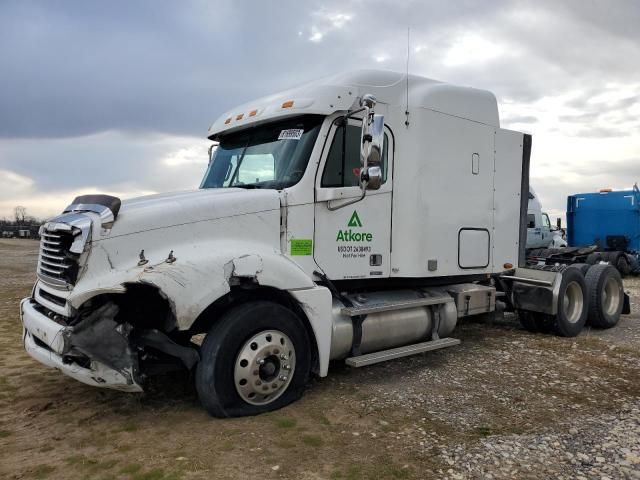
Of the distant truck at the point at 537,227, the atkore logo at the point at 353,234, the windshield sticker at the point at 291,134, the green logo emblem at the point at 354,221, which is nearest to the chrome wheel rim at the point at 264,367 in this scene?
the atkore logo at the point at 353,234

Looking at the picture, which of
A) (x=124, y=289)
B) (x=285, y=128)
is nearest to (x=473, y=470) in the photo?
(x=124, y=289)

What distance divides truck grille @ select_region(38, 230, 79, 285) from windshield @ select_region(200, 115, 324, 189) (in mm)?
1864

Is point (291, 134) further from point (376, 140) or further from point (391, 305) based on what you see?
point (391, 305)

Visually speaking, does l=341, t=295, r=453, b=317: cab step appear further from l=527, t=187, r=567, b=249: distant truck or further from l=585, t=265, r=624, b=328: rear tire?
l=527, t=187, r=567, b=249: distant truck

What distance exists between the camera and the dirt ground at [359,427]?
11.9ft

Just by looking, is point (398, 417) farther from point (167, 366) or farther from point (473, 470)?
point (167, 366)

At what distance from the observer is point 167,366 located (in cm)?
441

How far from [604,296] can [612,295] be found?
1.60 ft

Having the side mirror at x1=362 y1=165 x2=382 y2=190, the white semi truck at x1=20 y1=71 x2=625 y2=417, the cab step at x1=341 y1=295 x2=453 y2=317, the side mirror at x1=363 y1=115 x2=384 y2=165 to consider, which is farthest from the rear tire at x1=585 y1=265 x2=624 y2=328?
the side mirror at x1=363 y1=115 x2=384 y2=165

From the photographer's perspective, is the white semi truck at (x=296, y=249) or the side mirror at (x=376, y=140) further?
the side mirror at (x=376, y=140)

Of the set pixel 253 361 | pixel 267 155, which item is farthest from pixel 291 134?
pixel 253 361

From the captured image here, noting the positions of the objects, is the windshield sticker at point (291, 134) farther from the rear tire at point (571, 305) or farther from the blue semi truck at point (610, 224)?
the blue semi truck at point (610, 224)

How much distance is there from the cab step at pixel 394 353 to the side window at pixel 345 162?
173 cm

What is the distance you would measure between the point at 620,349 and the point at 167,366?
6.11 m
